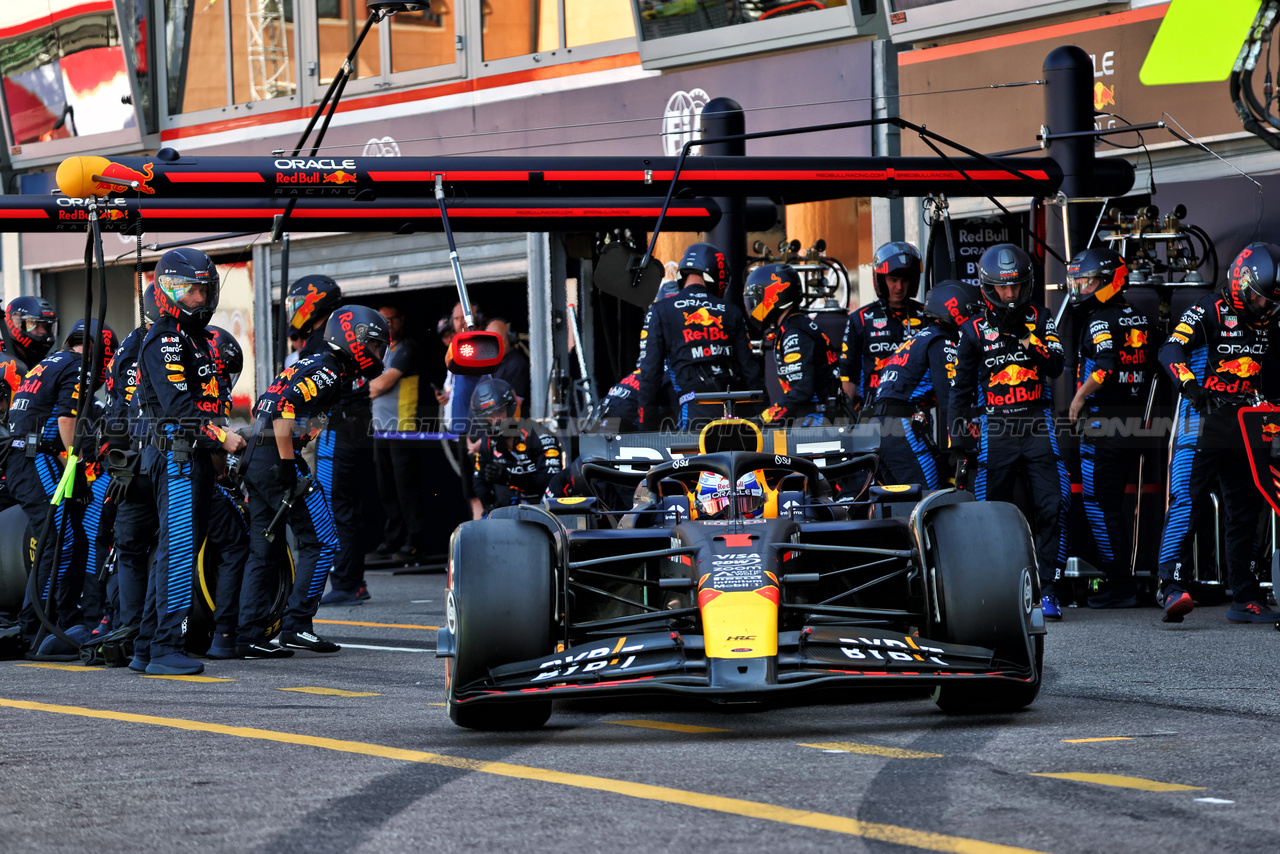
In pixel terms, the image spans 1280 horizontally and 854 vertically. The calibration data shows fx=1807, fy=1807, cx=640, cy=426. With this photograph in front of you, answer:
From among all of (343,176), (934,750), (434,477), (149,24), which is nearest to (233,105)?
(149,24)

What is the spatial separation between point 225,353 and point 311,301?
97cm

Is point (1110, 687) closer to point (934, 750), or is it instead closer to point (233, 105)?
point (934, 750)

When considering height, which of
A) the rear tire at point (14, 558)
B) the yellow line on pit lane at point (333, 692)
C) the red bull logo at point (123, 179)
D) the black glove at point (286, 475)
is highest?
the red bull logo at point (123, 179)

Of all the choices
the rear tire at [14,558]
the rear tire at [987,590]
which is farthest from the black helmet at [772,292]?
the rear tire at [987,590]

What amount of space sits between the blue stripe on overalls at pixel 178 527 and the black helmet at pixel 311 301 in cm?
212

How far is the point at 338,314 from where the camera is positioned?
9.79 m

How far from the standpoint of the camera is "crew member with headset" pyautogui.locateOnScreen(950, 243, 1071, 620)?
10.5 m

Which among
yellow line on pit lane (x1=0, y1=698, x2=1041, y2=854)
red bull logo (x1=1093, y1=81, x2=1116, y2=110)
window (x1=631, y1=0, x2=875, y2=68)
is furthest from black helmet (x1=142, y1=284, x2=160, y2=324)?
red bull logo (x1=1093, y1=81, x2=1116, y2=110)

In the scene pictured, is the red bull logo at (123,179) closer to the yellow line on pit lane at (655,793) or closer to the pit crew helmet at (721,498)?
the yellow line on pit lane at (655,793)

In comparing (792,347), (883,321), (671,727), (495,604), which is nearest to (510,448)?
(792,347)

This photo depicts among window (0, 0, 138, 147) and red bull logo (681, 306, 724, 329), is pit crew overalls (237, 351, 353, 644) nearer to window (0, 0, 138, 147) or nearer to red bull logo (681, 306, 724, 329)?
red bull logo (681, 306, 724, 329)

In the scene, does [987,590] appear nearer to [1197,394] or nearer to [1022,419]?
[1022,419]

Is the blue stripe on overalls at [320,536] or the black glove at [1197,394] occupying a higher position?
the black glove at [1197,394]

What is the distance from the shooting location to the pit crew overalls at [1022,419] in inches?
415
